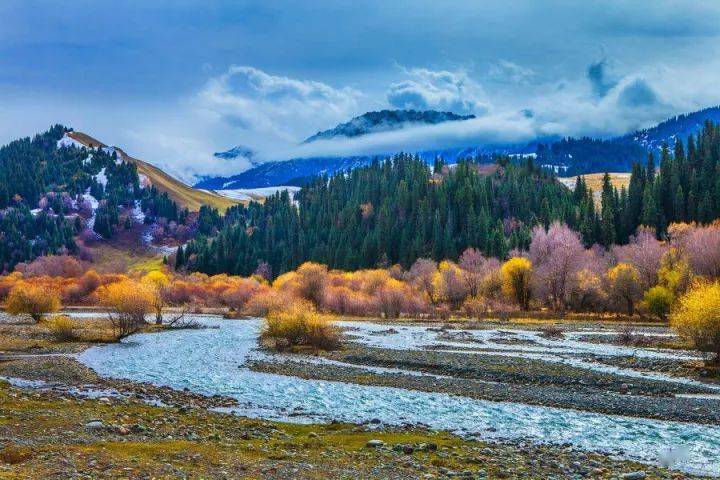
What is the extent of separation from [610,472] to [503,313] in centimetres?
7949

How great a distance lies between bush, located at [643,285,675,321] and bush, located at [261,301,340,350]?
4743 centimetres

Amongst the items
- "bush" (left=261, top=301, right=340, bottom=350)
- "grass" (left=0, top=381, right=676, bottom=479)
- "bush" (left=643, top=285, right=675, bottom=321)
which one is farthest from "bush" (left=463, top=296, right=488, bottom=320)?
"grass" (left=0, top=381, right=676, bottom=479)

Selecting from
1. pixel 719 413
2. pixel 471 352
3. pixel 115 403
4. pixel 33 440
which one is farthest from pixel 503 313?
pixel 33 440

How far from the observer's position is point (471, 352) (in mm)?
54344

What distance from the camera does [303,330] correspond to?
189ft

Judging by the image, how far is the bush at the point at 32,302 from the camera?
278ft

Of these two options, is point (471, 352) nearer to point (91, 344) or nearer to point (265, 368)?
point (265, 368)

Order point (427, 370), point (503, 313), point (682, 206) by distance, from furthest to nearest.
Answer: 1. point (682, 206)
2. point (503, 313)
3. point (427, 370)

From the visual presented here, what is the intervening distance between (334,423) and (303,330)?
30410 millimetres

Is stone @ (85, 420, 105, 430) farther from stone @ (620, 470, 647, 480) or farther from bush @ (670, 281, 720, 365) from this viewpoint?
bush @ (670, 281, 720, 365)

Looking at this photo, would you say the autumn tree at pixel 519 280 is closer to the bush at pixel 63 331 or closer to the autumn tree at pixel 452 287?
the autumn tree at pixel 452 287

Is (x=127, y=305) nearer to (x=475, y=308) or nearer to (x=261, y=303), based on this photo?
(x=261, y=303)

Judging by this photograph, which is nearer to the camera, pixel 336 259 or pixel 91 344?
pixel 91 344

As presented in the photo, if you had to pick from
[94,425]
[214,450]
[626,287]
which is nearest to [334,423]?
[214,450]
